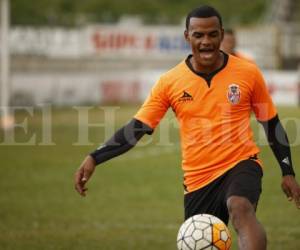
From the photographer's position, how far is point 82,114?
3069cm

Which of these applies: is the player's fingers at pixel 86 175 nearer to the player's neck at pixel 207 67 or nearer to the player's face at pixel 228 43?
the player's neck at pixel 207 67

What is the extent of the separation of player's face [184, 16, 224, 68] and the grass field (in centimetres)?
317

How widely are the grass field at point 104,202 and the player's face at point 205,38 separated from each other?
3.17 meters

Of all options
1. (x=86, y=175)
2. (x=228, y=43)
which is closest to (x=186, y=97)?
(x=86, y=175)

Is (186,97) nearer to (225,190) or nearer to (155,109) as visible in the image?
(155,109)

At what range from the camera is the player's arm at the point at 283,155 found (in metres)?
7.06

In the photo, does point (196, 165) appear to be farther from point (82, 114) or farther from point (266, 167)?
point (82, 114)

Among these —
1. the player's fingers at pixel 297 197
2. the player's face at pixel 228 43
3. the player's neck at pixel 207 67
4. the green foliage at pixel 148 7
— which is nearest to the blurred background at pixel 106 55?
the green foliage at pixel 148 7

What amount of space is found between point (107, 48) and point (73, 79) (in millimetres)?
4709

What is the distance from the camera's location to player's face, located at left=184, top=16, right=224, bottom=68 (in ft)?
23.1

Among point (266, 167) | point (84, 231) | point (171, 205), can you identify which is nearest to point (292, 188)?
point (84, 231)

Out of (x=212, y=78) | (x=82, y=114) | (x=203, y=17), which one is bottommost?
(x=82, y=114)

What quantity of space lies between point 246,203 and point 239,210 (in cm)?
9

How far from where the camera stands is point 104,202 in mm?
13352
